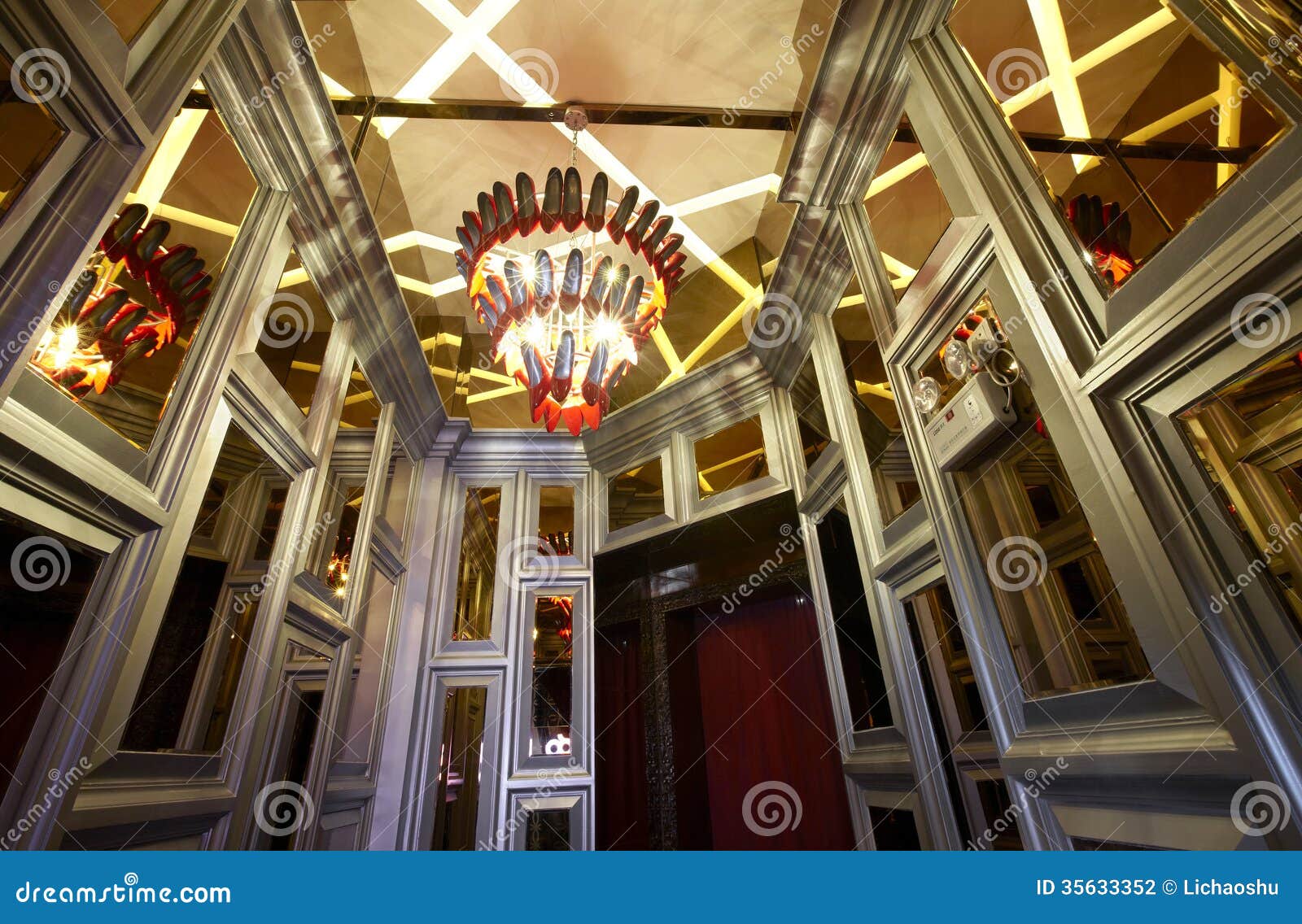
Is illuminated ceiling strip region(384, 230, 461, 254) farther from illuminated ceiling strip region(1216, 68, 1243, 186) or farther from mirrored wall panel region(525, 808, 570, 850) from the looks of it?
illuminated ceiling strip region(1216, 68, 1243, 186)

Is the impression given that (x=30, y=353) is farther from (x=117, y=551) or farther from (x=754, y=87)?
(x=754, y=87)

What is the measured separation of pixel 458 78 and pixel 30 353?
9.11 feet

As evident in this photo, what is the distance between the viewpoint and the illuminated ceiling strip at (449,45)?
3.03 metres

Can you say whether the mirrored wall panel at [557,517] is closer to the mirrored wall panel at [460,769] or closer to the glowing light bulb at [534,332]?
the mirrored wall panel at [460,769]

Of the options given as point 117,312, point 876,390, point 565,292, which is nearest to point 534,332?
point 565,292
